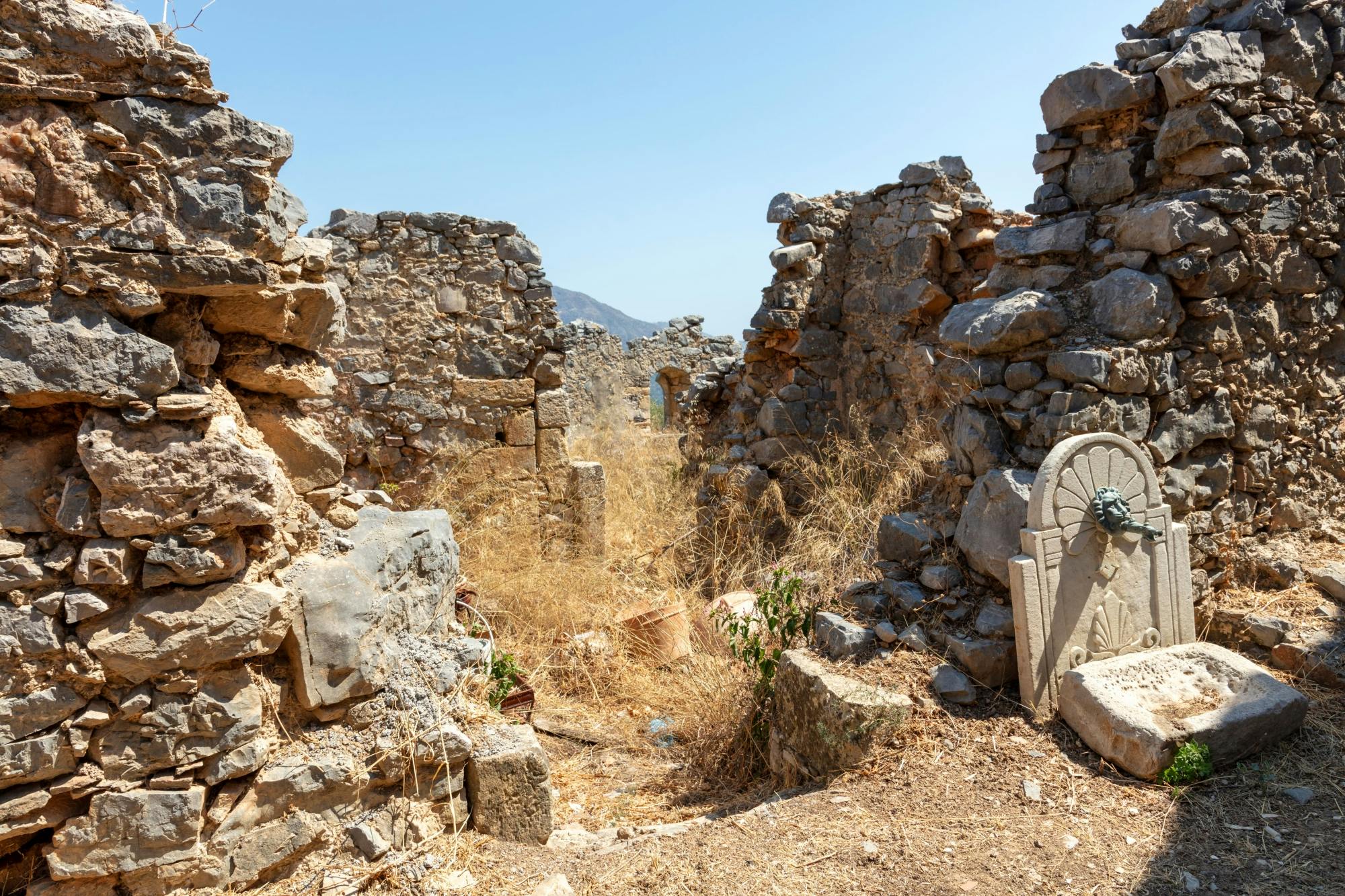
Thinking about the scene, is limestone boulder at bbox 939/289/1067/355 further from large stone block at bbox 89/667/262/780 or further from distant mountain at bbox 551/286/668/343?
distant mountain at bbox 551/286/668/343

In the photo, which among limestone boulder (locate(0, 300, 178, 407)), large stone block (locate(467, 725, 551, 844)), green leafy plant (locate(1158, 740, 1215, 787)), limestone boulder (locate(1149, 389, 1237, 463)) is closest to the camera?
limestone boulder (locate(0, 300, 178, 407))

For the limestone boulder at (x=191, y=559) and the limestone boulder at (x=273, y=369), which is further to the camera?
the limestone boulder at (x=273, y=369)

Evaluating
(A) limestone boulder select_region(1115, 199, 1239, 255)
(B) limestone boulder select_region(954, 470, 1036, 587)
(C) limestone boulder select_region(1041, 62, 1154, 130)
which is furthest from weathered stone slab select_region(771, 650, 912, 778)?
(C) limestone boulder select_region(1041, 62, 1154, 130)

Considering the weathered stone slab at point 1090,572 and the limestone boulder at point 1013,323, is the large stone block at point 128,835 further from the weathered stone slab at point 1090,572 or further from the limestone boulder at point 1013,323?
the limestone boulder at point 1013,323

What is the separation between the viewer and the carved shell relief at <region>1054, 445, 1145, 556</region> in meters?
3.46

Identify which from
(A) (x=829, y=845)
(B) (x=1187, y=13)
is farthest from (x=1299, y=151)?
(A) (x=829, y=845)

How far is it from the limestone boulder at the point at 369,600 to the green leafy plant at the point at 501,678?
318 millimetres

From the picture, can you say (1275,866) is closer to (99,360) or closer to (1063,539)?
(1063,539)

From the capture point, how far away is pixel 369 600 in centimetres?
280

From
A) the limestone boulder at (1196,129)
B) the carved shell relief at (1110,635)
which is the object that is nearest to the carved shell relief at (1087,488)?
the carved shell relief at (1110,635)

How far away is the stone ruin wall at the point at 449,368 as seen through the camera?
6.11 meters

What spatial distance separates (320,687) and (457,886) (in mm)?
768

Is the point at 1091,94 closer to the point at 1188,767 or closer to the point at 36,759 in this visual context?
the point at 1188,767

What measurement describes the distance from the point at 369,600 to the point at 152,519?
717 mm
